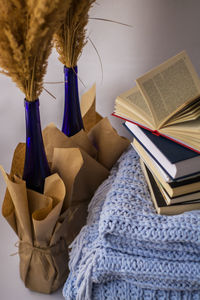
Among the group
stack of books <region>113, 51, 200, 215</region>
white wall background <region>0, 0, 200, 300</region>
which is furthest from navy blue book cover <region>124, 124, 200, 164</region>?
white wall background <region>0, 0, 200, 300</region>

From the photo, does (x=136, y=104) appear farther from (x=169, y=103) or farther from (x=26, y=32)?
(x=26, y=32)

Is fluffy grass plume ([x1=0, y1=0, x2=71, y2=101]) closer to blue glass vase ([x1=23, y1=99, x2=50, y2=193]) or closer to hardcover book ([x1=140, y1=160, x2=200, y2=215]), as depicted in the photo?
blue glass vase ([x1=23, y1=99, x2=50, y2=193])

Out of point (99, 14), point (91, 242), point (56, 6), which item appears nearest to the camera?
point (56, 6)

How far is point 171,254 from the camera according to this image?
73 centimetres

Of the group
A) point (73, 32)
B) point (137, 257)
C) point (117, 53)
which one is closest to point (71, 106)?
point (73, 32)

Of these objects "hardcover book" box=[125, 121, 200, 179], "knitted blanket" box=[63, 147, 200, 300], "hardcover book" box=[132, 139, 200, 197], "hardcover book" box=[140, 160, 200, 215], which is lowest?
"knitted blanket" box=[63, 147, 200, 300]

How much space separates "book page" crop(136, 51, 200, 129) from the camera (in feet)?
2.64

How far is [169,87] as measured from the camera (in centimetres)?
85

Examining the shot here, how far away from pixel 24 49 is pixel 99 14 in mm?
469

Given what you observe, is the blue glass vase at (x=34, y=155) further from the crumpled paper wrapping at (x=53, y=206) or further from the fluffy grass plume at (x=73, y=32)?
the fluffy grass plume at (x=73, y=32)

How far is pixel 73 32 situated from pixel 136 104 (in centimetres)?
20

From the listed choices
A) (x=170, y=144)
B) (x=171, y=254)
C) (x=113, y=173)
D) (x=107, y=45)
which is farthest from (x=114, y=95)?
(x=171, y=254)

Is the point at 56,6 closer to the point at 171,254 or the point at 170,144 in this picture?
the point at 170,144

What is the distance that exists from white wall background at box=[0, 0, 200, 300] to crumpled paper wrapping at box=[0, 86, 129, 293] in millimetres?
154
